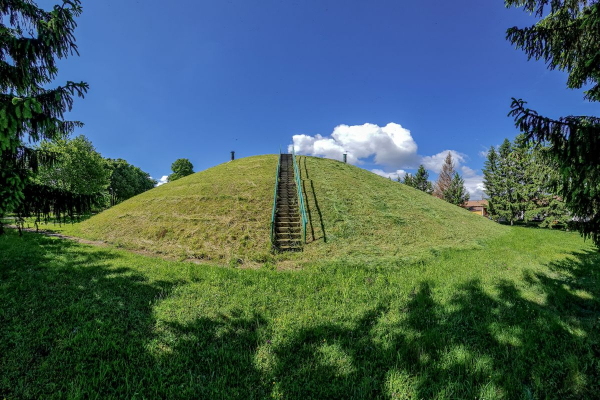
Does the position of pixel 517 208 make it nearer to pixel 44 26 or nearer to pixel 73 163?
pixel 44 26

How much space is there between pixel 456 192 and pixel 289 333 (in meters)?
54.1

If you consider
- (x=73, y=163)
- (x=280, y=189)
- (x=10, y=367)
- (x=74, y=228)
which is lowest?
(x=10, y=367)

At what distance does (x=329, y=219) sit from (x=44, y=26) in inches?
471

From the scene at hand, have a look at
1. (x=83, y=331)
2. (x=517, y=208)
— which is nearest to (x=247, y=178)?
(x=83, y=331)

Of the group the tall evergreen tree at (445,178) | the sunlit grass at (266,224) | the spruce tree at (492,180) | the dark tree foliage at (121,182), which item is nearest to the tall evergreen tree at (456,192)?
the tall evergreen tree at (445,178)

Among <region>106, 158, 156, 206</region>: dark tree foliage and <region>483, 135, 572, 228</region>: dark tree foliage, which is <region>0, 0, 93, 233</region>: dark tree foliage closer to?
<region>483, 135, 572, 228</region>: dark tree foliage

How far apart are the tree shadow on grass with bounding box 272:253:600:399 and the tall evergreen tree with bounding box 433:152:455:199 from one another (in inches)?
2037

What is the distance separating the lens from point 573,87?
269 inches

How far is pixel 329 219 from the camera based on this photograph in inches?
516

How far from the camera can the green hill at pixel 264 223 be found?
1024 centimetres

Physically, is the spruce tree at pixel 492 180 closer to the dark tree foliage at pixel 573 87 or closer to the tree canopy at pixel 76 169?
the dark tree foliage at pixel 573 87

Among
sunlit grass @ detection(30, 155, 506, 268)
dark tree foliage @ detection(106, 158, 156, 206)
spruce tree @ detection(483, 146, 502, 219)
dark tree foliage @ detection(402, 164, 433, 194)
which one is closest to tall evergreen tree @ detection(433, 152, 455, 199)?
dark tree foliage @ detection(402, 164, 433, 194)

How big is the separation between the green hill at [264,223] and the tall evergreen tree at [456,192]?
35.6 metres

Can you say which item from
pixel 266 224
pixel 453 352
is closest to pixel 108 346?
pixel 453 352
